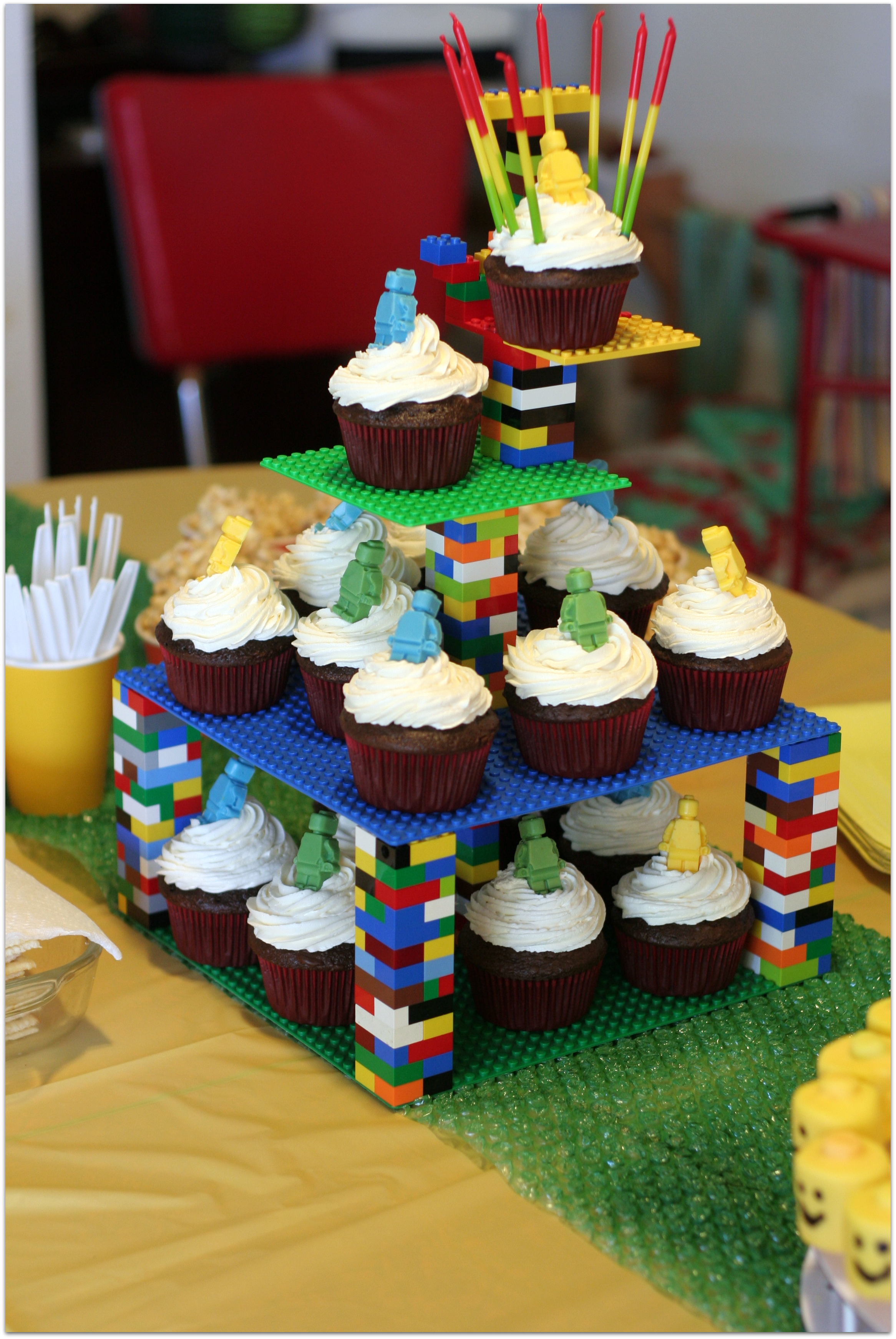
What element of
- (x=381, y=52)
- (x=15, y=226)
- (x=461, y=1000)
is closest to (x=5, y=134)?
(x=15, y=226)

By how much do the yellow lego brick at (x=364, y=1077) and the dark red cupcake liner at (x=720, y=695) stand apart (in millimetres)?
429

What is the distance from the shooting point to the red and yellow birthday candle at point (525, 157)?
56.7 inches

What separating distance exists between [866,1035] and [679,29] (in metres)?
3.81

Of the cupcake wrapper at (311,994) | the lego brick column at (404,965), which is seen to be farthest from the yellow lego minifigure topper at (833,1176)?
the cupcake wrapper at (311,994)

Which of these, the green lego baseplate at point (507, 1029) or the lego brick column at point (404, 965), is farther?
the green lego baseplate at point (507, 1029)

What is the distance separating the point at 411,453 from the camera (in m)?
1.45

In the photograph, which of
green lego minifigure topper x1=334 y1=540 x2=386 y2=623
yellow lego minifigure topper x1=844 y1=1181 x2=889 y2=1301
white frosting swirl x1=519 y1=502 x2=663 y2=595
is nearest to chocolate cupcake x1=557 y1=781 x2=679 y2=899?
white frosting swirl x1=519 y1=502 x2=663 y2=595

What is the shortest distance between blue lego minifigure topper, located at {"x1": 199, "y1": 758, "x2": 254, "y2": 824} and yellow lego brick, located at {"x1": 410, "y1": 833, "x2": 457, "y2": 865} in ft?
0.93

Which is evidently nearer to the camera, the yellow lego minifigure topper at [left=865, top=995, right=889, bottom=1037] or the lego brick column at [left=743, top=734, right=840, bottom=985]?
the yellow lego minifigure topper at [left=865, top=995, right=889, bottom=1037]

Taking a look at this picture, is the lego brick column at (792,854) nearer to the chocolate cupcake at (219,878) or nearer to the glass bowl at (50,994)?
the chocolate cupcake at (219,878)

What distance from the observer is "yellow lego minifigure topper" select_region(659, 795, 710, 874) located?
5.04 ft

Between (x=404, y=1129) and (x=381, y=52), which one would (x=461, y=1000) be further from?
(x=381, y=52)

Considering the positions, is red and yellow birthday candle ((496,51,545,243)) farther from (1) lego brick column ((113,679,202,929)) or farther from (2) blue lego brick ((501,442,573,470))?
(1) lego brick column ((113,679,202,929))

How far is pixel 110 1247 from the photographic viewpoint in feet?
4.02
